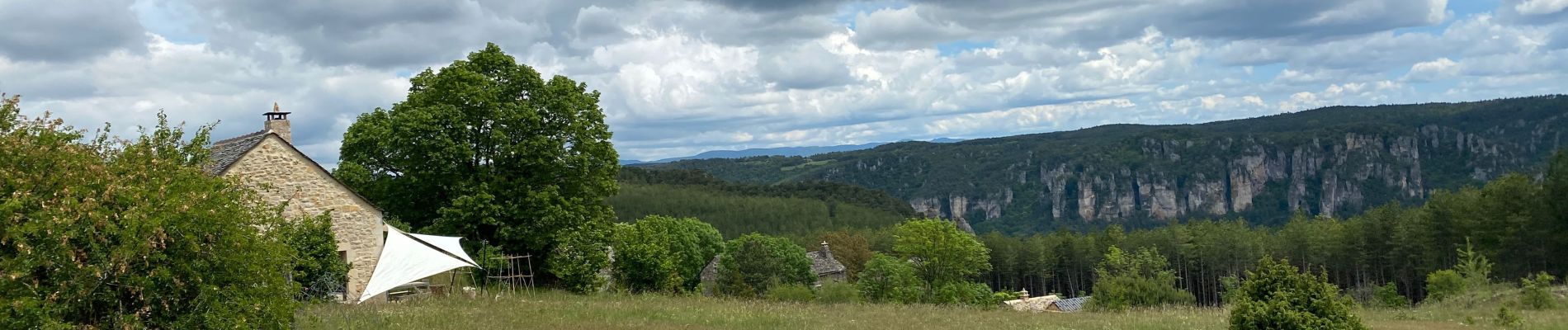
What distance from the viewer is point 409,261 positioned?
25.3 metres

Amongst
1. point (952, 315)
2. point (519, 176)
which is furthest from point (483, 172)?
point (952, 315)

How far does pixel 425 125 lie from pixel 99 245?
21.0 m

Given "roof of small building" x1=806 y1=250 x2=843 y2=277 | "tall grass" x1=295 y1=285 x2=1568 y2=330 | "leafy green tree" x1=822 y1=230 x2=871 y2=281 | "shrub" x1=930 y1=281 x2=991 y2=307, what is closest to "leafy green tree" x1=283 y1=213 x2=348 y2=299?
"tall grass" x1=295 y1=285 x2=1568 y2=330

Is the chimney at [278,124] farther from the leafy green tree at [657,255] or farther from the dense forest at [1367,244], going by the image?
the dense forest at [1367,244]

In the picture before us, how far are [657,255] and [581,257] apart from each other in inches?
825

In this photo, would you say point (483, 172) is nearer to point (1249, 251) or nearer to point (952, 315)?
point (952, 315)

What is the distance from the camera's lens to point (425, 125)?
33.6m

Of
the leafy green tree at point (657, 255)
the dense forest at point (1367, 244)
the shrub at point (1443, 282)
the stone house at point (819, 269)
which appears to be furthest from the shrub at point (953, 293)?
the shrub at point (1443, 282)

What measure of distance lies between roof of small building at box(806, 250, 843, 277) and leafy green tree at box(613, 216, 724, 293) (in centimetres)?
824

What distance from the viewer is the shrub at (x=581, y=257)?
36.3 m

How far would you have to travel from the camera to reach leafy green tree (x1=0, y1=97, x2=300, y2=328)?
41.1 feet

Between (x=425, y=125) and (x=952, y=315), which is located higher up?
(x=425, y=125)

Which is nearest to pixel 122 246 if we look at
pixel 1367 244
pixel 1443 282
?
pixel 1443 282

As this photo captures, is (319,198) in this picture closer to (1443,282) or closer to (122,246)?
(122,246)
